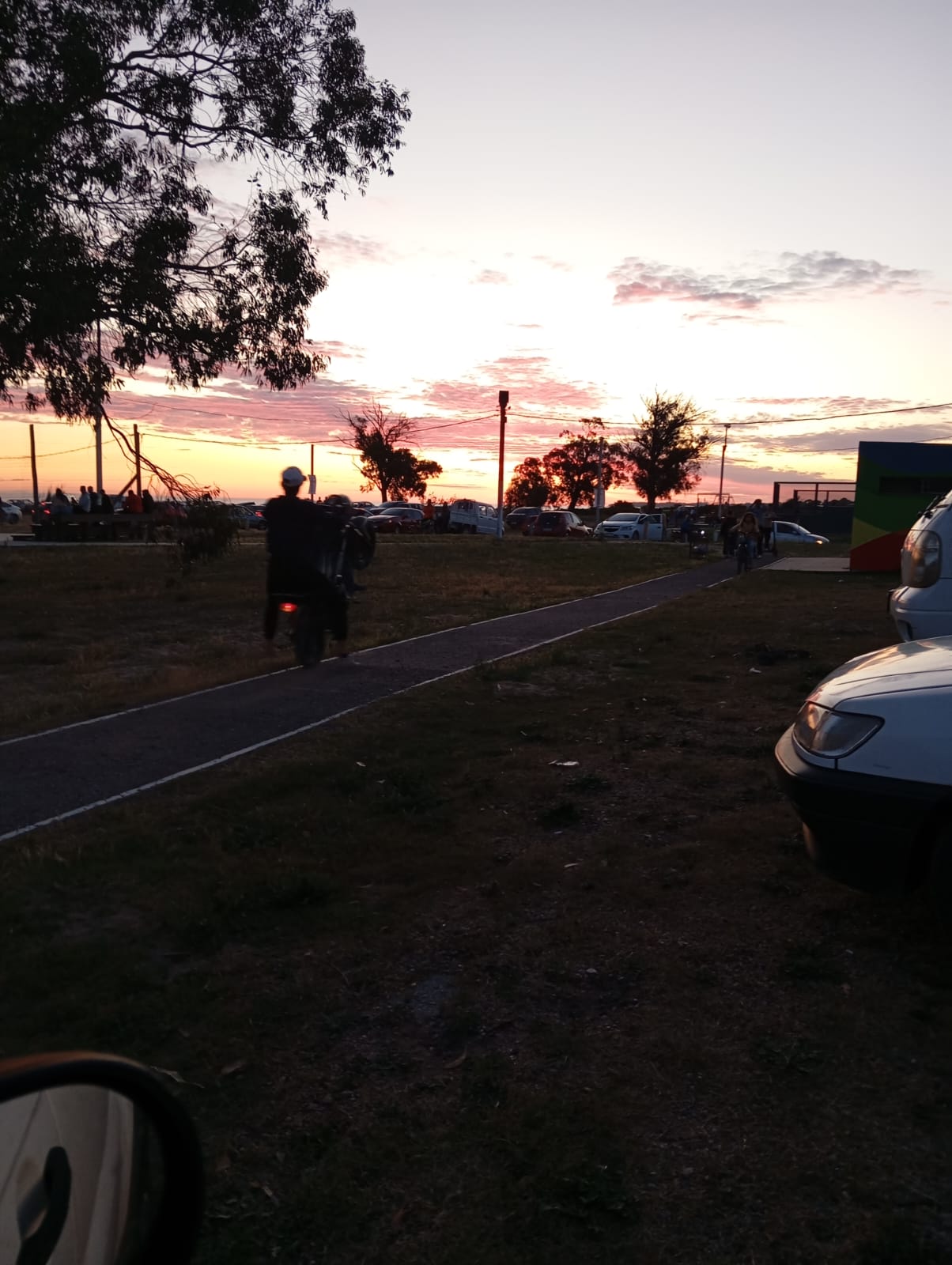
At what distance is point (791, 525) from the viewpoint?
46750 mm

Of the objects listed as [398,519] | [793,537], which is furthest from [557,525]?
[793,537]

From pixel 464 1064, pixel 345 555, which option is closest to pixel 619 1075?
pixel 464 1064

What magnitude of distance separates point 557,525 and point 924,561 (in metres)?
46.1

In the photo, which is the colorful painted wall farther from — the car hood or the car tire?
the car tire

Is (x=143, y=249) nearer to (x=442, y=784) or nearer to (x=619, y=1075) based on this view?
(x=442, y=784)

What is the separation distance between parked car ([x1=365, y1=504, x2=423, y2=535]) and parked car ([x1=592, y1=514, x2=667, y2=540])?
9.92 metres

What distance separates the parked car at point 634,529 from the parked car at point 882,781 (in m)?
48.4

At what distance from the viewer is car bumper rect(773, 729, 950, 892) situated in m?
3.38

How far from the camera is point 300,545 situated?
9.53 metres

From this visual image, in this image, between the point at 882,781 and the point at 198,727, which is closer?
the point at 882,781

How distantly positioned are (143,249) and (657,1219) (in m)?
16.1

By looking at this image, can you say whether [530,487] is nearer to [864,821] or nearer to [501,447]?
[501,447]

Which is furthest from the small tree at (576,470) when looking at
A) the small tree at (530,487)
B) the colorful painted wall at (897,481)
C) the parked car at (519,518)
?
the colorful painted wall at (897,481)

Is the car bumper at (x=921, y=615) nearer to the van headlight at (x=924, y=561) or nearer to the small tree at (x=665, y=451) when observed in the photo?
the van headlight at (x=924, y=561)
